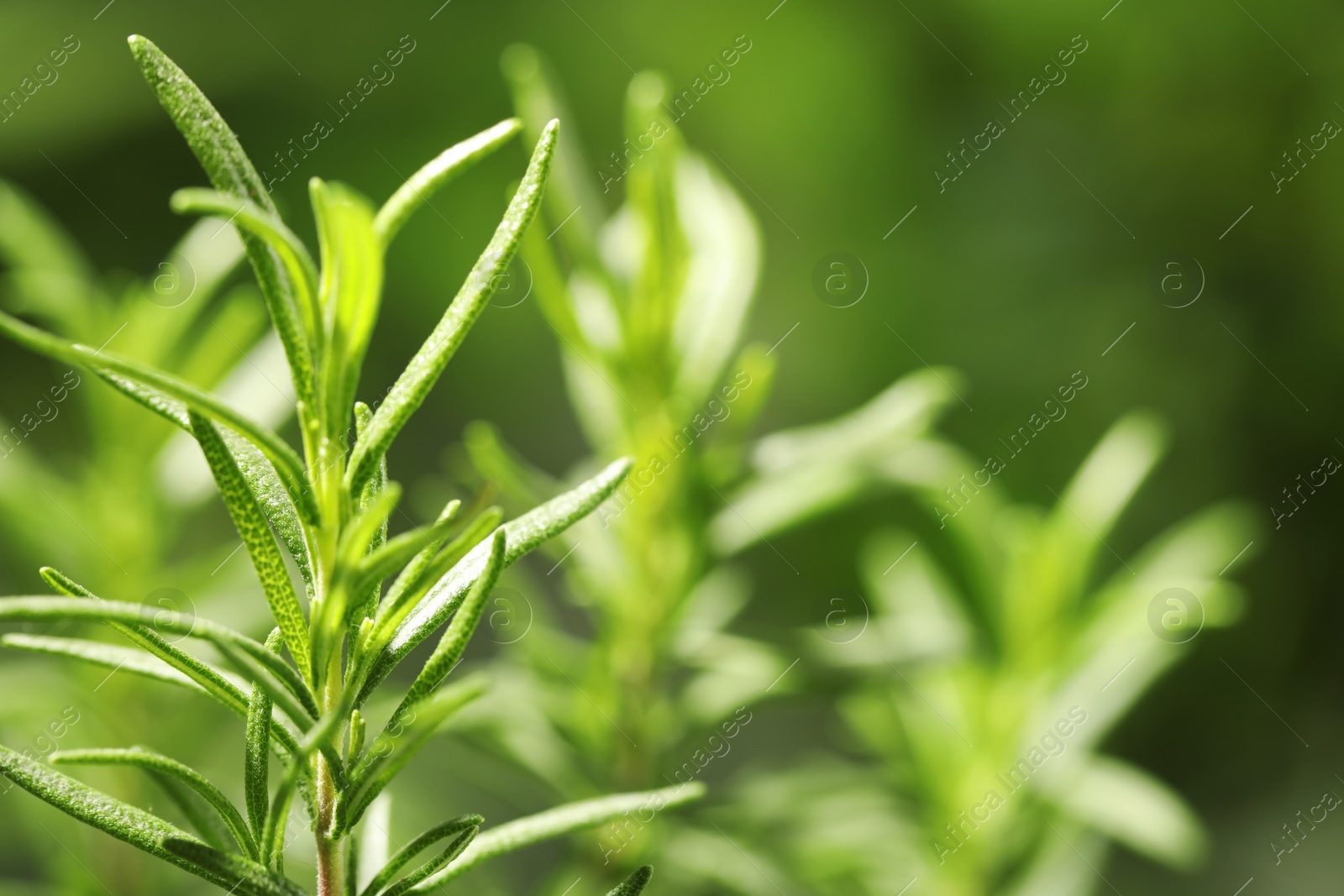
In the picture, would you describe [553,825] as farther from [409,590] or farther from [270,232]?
[270,232]

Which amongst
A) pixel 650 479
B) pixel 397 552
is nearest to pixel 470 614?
pixel 397 552

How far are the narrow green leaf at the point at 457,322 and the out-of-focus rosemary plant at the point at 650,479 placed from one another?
405mm

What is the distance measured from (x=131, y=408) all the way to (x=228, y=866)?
0.77 m

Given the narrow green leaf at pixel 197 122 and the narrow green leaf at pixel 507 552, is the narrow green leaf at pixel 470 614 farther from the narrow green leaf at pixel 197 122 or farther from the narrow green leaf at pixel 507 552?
the narrow green leaf at pixel 197 122

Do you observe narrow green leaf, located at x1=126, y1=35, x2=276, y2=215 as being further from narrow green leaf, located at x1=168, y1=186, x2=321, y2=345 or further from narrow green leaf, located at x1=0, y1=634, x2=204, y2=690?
narrow green leaf, located at x1=0, y1=634, x2=204, y2=690

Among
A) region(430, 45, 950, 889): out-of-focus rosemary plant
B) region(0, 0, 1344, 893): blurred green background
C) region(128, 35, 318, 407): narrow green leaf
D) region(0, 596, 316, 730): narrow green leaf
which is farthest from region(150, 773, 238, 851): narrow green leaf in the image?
region(0, 0, 1344, 893): blurred green background

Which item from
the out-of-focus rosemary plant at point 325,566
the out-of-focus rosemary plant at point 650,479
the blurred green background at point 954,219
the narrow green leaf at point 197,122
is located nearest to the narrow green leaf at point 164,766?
the out-of-focus rosemary plant at point 325,566

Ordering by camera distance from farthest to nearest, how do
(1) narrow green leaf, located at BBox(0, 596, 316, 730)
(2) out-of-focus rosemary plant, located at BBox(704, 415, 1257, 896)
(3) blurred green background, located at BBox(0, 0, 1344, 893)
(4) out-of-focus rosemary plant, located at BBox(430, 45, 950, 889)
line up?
(3) blurred green background, located at BBox(0, 0, 1344, 893) → (2) out-of-focus rosemary plant, located at BBox(704, 415, 1257, 896) → (4) out-of-focus rosemary plant, located at BBox(430, 45, 950, 889) → (1) narrow green leaf, located at BBox(0, 596, 316, 730)

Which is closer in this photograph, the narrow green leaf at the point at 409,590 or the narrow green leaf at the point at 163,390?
the narrow green leaf at the point at 163,390

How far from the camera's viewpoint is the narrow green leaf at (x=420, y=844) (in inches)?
16.9

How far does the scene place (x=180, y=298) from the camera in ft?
3.45

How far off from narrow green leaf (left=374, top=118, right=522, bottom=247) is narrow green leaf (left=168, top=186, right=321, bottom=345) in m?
0.03

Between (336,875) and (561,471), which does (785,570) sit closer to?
(561,471)

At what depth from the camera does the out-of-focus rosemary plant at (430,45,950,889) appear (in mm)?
893
